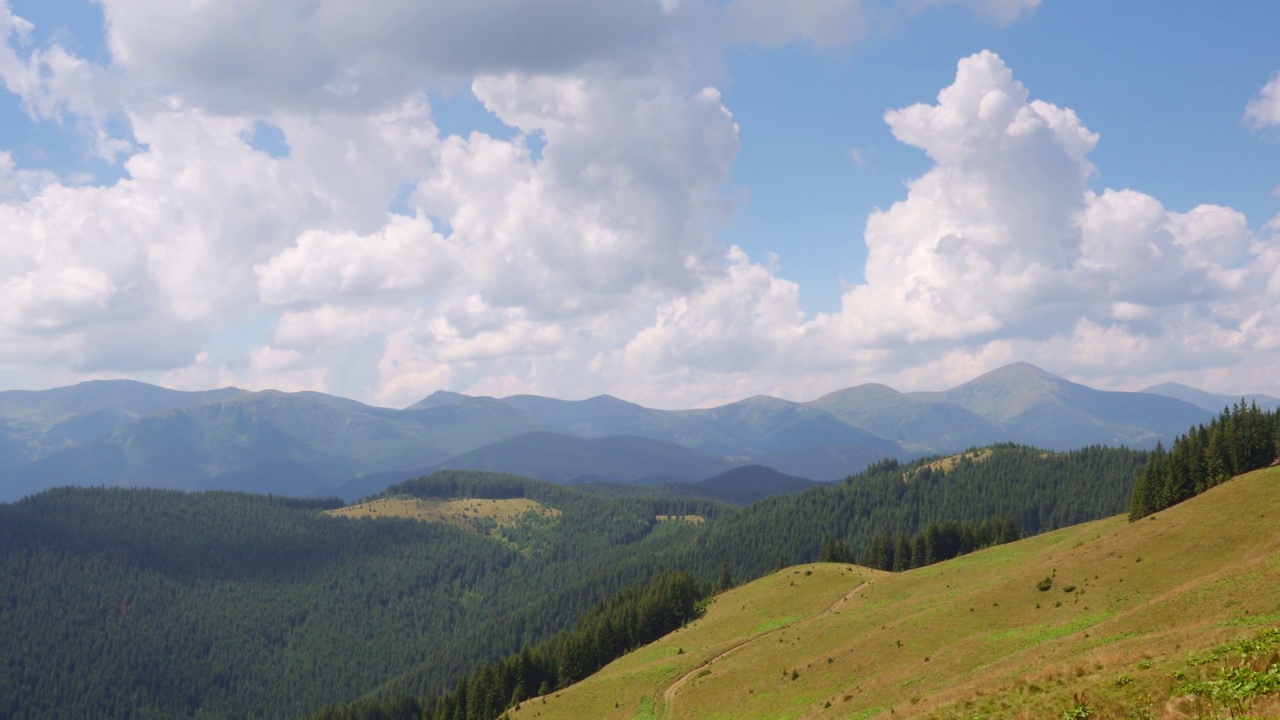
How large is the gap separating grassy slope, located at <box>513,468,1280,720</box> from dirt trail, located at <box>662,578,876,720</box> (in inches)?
14.4

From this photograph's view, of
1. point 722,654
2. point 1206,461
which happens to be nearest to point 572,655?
point 722,654

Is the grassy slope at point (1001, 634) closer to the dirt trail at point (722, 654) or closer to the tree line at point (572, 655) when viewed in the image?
the dirt trail at point (722, 654)

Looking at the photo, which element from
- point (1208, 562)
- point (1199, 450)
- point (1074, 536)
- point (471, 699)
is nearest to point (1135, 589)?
point (1208, 562)

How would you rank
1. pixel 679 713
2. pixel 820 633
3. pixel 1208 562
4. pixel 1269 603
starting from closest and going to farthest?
1. pixel 1269 603
2. pixel 1208 562
3. pixel 679 713
4. pixel 820 633

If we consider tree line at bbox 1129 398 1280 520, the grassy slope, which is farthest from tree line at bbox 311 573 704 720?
tree line at bbox 1129 398 1280 520

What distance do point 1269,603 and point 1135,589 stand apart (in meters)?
16.9

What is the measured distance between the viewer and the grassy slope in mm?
35906

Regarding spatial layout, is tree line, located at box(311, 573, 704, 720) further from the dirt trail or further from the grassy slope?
the dirt trail

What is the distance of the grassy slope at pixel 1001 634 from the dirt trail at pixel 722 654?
0.36 meters

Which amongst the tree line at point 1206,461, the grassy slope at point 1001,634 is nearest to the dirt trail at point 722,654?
the grassy slope at point 1001,634

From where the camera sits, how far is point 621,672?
90125mm

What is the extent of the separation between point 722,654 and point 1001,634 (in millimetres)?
34609

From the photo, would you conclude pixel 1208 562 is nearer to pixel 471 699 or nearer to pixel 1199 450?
pixel 1199 450

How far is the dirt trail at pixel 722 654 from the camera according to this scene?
7071cm
